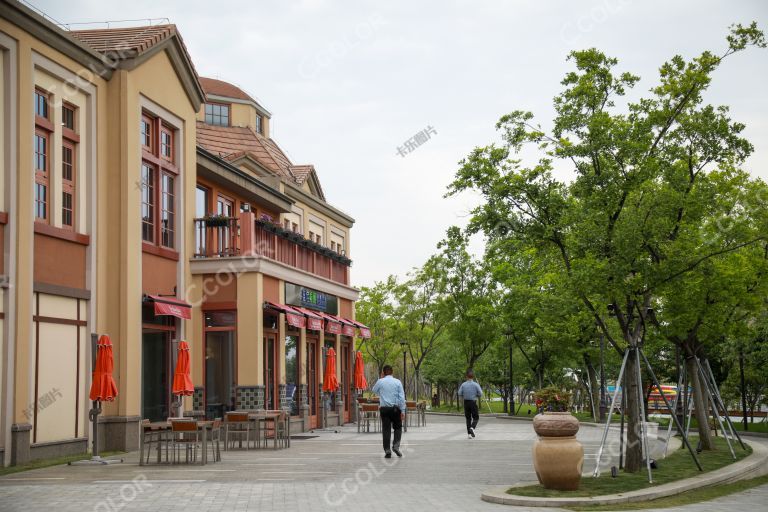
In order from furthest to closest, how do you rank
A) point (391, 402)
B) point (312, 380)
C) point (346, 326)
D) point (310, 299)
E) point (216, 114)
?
point (216, 114)
point (346, 326)
point (312, 380)
point (310, 299)
point (391, 402)

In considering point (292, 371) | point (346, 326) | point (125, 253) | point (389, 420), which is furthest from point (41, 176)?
point (346, 326)

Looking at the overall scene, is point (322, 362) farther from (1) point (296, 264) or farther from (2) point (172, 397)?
(2) point (172, 397)

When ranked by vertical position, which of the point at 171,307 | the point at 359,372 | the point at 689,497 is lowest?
the point at 689,497

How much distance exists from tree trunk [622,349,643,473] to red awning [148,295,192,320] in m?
11.4

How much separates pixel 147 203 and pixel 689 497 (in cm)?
1494

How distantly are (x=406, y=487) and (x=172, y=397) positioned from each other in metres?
11.7

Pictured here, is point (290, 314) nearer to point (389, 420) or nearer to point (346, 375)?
point (389, 420)

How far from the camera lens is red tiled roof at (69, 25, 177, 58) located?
21.6m

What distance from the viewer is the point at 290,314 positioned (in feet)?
88.1

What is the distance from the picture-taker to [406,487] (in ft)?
43.7

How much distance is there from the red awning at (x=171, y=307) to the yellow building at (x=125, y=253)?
5 cm

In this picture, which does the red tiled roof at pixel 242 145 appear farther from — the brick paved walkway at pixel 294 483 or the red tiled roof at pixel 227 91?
the brick paved walkway at pixel 294 483

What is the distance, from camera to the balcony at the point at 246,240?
83.6 feet

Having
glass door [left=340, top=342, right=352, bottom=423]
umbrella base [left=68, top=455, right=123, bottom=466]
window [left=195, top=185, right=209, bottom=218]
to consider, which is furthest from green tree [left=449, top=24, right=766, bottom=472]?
glass door [left=340, top=342, right=352, bottom=423]
